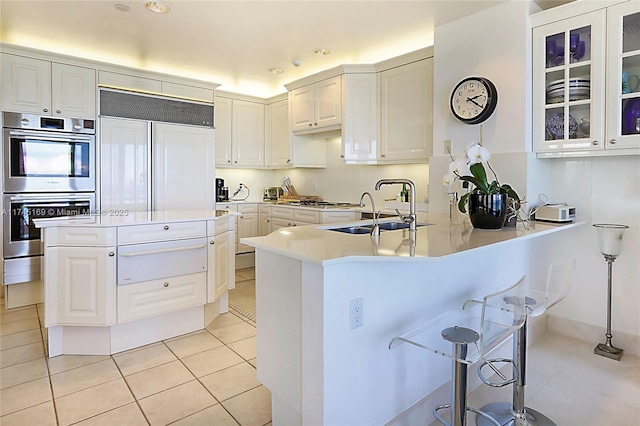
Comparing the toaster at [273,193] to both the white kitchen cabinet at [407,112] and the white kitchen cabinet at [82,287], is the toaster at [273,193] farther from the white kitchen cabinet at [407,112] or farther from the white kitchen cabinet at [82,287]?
the white kitchen cabinet at [82,287]

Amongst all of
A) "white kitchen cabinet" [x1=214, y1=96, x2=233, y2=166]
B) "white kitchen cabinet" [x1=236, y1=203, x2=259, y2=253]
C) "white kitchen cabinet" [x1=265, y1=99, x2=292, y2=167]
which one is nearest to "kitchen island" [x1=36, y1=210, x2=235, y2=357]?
"white kitchen cabinet" [x1=236, y1=203, x2=259, y2=253]

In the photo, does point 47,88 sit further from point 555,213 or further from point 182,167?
point 555,213

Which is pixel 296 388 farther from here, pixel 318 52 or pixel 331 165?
pixel 331 165

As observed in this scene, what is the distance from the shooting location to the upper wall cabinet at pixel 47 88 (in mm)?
3480

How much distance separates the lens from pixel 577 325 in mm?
2934

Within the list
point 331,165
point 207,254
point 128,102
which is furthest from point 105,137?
point 331,165

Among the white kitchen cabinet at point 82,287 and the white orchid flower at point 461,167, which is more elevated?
the white orchid flower at point 461,167

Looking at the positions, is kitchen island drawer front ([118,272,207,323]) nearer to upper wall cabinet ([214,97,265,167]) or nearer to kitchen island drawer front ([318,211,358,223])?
kitchen island drawer front ([318,211,358,223])

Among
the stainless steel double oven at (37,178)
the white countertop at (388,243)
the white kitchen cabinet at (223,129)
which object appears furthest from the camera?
the white kitchen cabinet at (223,129)

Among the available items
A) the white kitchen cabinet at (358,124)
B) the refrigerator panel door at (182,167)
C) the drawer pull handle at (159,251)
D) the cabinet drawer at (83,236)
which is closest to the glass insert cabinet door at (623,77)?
the white kitchen cabinet at (358,124)

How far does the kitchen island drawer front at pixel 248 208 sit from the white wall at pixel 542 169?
9.79ft

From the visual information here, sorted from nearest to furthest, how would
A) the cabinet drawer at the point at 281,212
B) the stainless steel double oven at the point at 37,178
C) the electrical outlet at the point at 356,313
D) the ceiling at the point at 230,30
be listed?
the electrical outlet at the point at 356,313 < the ceiling at the point at 230,30 < the stainless steel double oven at the point at 37,178 < the cabinet drawer at the point at 281,212

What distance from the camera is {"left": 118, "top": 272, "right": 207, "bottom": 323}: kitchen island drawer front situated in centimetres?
258

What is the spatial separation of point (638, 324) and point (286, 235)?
2.65m
